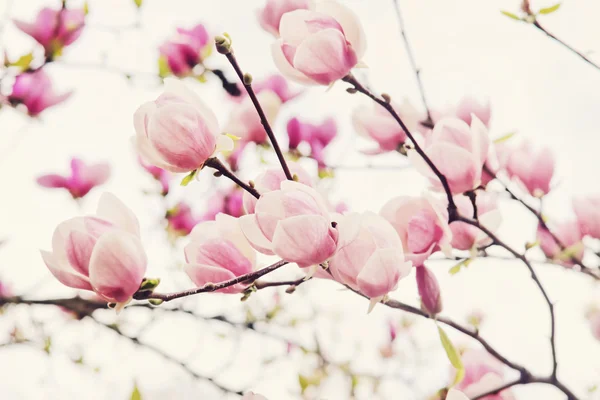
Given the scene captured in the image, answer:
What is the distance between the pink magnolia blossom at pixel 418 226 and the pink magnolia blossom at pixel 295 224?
4.2 inches

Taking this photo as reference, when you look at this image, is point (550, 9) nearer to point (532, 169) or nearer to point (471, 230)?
point (532, 169)

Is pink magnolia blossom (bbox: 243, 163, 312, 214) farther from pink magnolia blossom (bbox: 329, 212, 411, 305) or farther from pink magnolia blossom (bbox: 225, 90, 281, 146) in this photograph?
pink magnolia blossom (bbox: 225, 90, 281, 146)

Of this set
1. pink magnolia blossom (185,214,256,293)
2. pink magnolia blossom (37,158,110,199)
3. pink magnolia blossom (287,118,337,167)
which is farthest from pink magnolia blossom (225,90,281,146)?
pink magnolia blossom (185,214,256,293)

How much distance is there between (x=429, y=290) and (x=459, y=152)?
0.46ft

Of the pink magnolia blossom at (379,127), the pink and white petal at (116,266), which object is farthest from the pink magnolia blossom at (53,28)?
the pink and white petal at (116,266)

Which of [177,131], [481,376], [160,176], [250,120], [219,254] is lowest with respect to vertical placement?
[160,176]

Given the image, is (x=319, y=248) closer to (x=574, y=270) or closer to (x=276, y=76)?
(x=574, y=270)

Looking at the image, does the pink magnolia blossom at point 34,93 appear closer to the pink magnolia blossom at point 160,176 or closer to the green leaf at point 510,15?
the pink magnolia blossom at point 160,176

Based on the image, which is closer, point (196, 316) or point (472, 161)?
point (472, 161)

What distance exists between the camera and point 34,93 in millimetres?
970

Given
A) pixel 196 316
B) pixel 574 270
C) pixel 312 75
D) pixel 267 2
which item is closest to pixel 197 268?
pixel 312 75

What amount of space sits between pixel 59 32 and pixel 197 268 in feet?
2.39

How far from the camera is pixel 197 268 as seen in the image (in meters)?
0.41

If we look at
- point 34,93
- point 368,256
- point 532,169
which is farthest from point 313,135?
point 368,256
